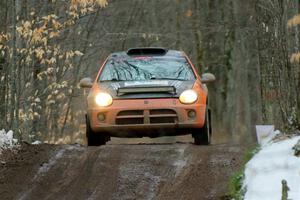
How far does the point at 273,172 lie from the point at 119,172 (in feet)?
7.31

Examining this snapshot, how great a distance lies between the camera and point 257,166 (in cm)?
708

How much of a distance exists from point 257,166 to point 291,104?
1761 millimetres

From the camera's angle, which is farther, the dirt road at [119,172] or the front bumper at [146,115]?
the front bumper at [146,115]

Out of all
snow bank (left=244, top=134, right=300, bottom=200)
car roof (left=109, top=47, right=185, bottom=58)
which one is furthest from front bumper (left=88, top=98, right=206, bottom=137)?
snow bank (left=244, top=134, right=300, bottom=200)

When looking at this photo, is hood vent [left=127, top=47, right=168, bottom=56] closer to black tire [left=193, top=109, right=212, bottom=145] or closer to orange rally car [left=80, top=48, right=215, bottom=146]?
orange rally car [left=80, top=48, right=215, bottom=146]

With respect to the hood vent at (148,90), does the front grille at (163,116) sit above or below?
below

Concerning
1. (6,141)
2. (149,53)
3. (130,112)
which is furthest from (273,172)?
(149,53)

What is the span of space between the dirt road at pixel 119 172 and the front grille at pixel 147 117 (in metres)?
0.87

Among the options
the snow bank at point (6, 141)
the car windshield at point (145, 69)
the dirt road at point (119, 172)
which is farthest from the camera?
the car windshield at point (145, 69)

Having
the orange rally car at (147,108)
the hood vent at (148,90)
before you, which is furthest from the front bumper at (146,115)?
the hood vent at (148,90)

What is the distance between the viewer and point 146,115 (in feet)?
35.3

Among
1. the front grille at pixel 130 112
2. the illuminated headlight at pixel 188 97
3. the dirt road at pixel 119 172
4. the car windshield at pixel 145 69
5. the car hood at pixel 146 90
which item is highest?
the car windshield at pixel 145 69

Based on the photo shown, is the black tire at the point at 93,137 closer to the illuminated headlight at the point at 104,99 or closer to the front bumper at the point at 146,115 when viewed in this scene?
the front bumper at the point at 146,115

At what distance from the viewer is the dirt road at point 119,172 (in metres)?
7.49
